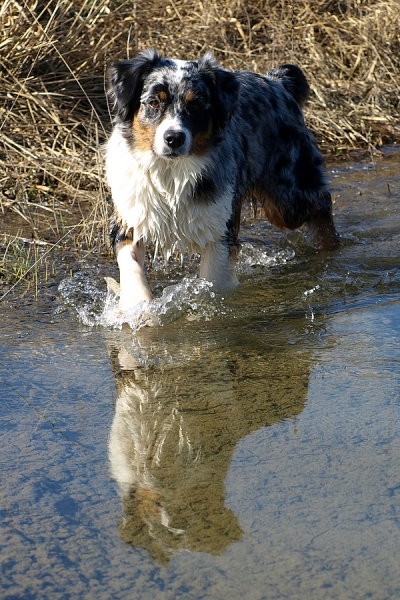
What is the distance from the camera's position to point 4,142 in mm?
7422

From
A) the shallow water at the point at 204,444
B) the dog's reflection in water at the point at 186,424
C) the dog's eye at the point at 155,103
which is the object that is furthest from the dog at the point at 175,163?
the dog's reflection in water at the point at 186,424

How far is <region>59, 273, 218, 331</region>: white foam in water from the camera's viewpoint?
491 centimetres

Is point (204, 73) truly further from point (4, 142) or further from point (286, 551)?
point (286, 551)

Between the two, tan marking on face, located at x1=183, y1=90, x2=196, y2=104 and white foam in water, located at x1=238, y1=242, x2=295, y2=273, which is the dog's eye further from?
white foam in water, located at x1=238, y1=242, x2=295, y2=273

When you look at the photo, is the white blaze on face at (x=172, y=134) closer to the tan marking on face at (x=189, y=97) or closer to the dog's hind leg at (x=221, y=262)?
the tan marking on face at (x=189, y=97)

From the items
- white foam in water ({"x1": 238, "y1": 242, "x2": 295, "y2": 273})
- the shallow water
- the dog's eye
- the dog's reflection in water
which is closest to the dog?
the dog's eye

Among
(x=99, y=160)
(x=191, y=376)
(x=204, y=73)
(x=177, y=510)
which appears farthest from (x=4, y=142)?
(x=177, y=510)

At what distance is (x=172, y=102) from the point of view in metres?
4.99

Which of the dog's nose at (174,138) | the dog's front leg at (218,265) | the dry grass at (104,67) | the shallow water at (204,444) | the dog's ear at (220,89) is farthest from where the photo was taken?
the dry grass at (104,67)

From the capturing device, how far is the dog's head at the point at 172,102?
16.1 ft

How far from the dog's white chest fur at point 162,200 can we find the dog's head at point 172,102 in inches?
3.9

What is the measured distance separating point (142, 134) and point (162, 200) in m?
0.38

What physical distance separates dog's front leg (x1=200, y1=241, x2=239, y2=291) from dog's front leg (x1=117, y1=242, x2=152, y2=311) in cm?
36

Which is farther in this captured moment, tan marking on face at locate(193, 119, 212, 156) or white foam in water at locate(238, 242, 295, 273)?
white foam in water at locate(238, 242, 295, 273)
